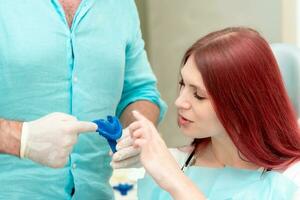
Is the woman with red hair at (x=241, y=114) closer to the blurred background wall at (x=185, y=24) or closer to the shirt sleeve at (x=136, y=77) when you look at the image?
the shirt sleeve at (x=136, y=77)

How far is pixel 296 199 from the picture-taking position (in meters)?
1.34

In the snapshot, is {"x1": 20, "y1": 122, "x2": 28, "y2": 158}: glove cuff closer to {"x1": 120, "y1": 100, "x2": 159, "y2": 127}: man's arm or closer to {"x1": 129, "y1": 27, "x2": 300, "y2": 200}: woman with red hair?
{"x1": 129, "y1": 27, "x2": 300, "y2": 200}: woman with red hair

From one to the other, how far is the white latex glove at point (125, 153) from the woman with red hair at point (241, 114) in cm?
Result: 13

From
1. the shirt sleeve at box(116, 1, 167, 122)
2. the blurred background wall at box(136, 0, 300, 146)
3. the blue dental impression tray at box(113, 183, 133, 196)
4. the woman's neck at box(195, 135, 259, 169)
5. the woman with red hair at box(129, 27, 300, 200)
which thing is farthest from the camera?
the blue dental impression tray at box(113, 183, 133, 196)

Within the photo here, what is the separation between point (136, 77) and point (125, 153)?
37 cm

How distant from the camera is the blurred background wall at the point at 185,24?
2318 millimetres

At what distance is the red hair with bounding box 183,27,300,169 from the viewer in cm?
139

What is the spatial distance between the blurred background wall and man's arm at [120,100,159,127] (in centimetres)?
75

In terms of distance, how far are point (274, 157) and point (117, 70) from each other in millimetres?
544

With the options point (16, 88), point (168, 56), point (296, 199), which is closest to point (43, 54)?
point (16, 88)

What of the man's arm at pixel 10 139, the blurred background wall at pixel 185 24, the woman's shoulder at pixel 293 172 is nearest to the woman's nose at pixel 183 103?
the woman's shoulder at pixel 293 172

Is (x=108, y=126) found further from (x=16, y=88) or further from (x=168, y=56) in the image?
(x=168, y=56)

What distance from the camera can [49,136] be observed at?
140cm

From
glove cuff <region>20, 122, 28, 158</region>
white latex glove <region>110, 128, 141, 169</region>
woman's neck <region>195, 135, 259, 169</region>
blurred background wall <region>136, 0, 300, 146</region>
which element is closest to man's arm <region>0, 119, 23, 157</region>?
glove cuff <region>20, 122, 28, 158</region>
